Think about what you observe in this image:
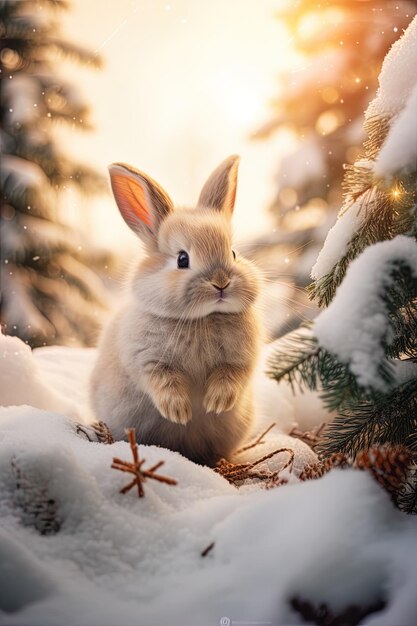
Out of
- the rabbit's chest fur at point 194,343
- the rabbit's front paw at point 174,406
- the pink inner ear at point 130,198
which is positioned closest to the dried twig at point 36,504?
the rabbit's front paw at point 174,406

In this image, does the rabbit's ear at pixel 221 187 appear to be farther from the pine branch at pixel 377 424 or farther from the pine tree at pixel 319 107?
the pine tree at pixel 319 107

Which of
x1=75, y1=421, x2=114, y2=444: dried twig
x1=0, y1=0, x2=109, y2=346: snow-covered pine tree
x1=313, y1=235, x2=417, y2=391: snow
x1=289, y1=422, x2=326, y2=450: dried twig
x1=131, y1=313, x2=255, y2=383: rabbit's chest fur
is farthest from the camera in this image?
x1=0, y1=0, x2=109, y2=346: snow-covered pine tree

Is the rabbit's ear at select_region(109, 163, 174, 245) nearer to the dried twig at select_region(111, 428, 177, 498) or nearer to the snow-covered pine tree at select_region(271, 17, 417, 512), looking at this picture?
the snow-covered pine tree at select_region(271, 17, 417, 512)

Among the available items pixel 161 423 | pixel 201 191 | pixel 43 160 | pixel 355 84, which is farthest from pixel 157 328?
pixel 43 160

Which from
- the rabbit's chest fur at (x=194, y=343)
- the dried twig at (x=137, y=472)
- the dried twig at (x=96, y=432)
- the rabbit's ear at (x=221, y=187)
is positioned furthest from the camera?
the rabbit's ear at (x=221, y=187)

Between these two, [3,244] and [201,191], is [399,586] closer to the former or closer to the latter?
[201,191]

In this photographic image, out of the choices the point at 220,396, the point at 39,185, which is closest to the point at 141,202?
the point at 220,396

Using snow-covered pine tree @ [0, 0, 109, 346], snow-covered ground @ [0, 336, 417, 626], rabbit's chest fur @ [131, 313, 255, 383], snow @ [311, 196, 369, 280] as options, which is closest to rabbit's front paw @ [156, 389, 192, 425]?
rabbit's chest fur @ [131, 313, 255, 383]
